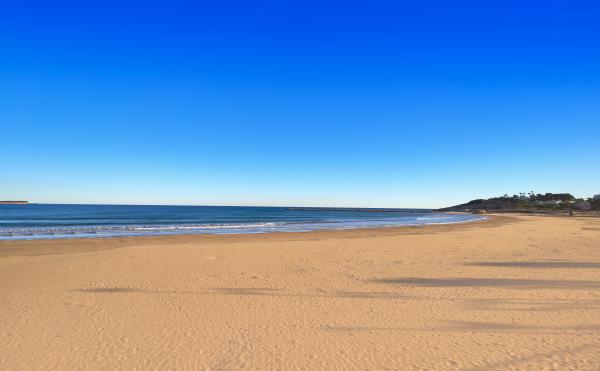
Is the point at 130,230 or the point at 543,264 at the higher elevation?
the point at 130,230

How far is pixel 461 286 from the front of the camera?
9039 mm

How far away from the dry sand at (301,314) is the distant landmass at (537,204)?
91460 millimetres

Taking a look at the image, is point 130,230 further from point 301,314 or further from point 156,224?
point 301,314

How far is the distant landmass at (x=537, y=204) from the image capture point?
304 ft

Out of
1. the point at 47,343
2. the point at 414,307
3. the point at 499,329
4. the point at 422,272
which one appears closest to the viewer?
the point at 47,343

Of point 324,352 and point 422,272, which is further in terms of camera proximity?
point 422,272

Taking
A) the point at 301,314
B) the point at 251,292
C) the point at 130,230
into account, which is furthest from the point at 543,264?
the point at 130,230

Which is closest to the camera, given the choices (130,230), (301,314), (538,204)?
(301,314)

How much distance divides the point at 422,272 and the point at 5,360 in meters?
10.4

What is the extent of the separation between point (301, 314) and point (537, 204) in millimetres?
137601

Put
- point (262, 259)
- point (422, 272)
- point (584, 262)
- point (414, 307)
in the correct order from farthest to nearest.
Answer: point (262, 259) → point (584, 262) → point (422, 272) → point (414, 307)

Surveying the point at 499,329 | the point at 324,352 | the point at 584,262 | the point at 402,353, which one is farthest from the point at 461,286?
the point at 584,262

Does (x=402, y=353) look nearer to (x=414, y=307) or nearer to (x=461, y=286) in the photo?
(x=414, y=307)

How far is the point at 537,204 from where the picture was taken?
382 ft
